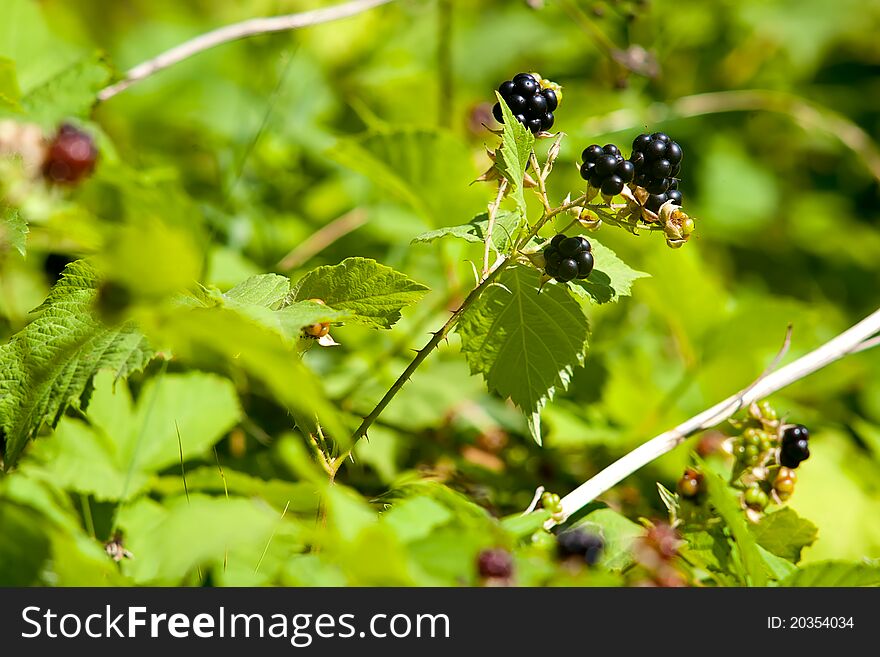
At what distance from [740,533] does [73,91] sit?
1.50m

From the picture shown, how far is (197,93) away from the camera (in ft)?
10.3

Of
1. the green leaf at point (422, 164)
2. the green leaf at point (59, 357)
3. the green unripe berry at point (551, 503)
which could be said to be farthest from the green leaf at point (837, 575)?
the green leaf at point (422, 164)

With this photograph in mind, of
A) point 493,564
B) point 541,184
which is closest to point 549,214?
point 541,184

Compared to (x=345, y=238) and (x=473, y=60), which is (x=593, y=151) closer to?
(x=345, y=238)

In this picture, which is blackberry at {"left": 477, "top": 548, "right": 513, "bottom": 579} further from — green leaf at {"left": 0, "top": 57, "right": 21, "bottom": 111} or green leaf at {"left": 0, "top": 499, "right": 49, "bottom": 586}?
green leaf at {"left": 0, "top": 57, "right": 21, "bottom": 111}

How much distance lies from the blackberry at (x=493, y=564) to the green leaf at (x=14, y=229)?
0.74 meters

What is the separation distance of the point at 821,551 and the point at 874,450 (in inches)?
20.2

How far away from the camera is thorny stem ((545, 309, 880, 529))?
1.41 meters

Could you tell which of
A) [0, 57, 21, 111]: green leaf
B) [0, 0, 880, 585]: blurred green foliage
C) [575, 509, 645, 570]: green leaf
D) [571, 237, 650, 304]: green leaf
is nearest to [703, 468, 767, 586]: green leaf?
[0, 0, 880, 585]: blurred green foliage

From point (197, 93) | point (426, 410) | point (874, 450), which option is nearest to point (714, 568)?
point (426, 410)

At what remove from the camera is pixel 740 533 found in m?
1.22

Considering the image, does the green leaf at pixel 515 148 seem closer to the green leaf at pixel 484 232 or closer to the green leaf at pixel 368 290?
the green leaf at pixel 484 232

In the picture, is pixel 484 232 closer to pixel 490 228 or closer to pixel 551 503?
pixel 490 228

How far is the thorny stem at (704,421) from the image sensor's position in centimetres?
141
